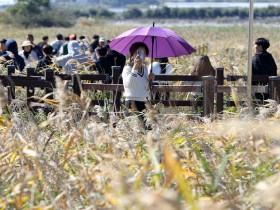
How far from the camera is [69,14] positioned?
101 metres

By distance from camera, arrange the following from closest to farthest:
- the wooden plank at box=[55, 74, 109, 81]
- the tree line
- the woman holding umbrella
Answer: the woman holding umbrella
the wooden plank at box=[55, 74, 109, 81]
the tree line

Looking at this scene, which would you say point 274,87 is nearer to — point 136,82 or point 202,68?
point 202,68

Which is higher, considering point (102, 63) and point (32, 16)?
point (102, 63)

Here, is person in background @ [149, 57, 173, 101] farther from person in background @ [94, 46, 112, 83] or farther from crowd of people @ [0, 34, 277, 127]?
person in background @ [94, 46, 112, 83]

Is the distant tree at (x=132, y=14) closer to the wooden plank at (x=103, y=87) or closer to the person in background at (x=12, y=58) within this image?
the person in background at (x=12, y=58)

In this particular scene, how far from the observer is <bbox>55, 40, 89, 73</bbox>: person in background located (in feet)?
43.8

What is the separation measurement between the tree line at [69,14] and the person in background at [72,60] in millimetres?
64671

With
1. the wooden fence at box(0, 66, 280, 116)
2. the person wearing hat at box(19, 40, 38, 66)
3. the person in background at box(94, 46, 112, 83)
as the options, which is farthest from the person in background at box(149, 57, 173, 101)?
the person wearing hat at box(19, 40, 38, 66)

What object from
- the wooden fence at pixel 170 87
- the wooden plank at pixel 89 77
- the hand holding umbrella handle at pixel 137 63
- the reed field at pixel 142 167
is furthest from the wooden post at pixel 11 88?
the reed field at pixel 142 167

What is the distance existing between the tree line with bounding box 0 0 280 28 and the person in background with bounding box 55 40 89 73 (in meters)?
64.7

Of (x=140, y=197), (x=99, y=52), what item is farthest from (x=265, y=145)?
(x=99, y=52)

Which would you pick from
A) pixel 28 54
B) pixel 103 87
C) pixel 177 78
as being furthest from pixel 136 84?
pixel 28 54

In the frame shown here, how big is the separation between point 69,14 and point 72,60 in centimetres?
8880

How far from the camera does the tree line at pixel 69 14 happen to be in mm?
87875
